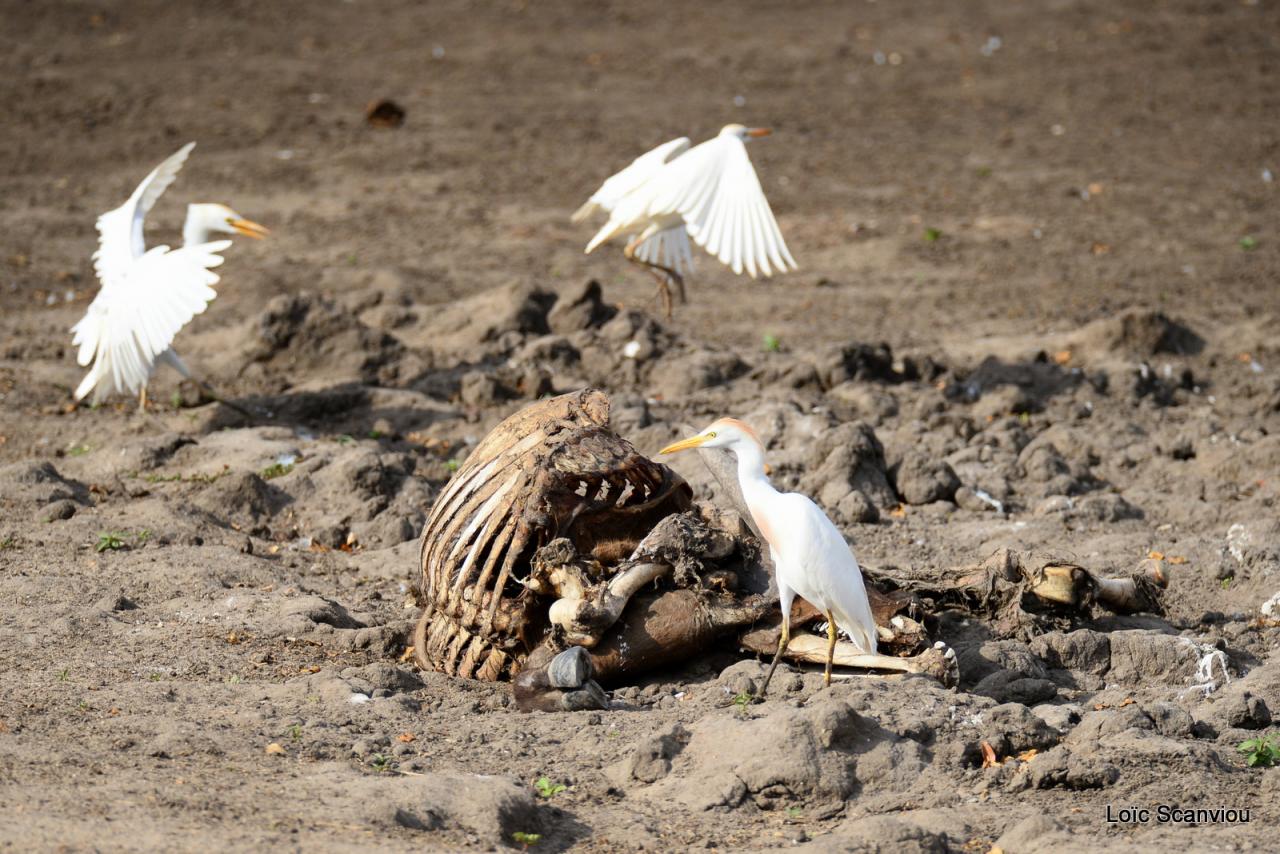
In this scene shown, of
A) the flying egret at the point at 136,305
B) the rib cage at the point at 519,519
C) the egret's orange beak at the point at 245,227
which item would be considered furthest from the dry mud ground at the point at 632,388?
the egret's orange beak at the point at 245,227

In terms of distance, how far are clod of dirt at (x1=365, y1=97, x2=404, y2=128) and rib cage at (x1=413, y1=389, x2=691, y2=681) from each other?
9.03 m

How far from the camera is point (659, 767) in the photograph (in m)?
4.13

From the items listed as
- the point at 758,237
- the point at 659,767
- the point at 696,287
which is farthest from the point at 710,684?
the point at 696,287

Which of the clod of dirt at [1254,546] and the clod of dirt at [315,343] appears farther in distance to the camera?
the clod of dirt at [315,343]

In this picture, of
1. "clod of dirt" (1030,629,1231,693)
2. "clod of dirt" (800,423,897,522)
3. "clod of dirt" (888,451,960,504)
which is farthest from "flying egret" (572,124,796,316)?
"clod of dirt" (1030,629,1231,693)

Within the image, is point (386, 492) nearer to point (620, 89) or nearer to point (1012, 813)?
point (1012, 813)

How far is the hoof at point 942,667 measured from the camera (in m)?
4.65

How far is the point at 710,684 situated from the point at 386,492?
99.5 inches

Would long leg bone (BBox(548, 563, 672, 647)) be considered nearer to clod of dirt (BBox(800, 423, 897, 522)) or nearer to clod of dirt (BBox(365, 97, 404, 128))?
clod of dirt (BBox(800, 423, 897, 522))

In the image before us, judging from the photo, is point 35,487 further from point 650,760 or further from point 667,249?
point 667,249

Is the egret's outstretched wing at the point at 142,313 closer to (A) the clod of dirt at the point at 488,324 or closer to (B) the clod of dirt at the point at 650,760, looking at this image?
(A) the clod of dirt at the point at 488,324

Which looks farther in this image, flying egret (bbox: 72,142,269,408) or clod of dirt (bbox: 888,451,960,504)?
flying egret (bbox: 72,142,269,408)

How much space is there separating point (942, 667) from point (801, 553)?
665mm

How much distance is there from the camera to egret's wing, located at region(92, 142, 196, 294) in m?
7.64
